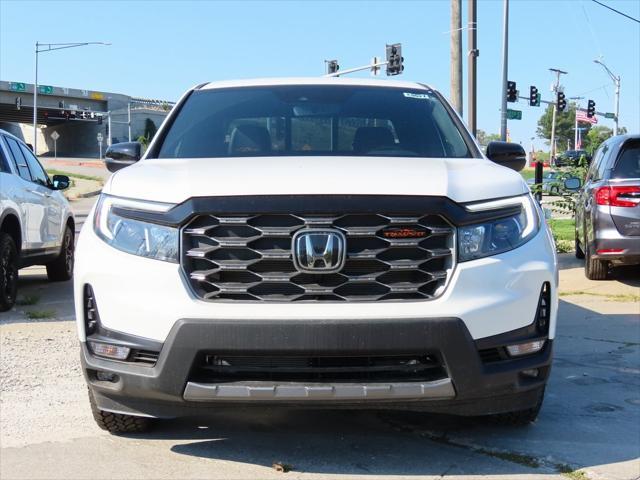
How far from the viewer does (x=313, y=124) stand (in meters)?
4.81

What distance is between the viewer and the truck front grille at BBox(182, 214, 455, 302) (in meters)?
3.31

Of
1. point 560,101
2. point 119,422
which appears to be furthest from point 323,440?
point 560,101

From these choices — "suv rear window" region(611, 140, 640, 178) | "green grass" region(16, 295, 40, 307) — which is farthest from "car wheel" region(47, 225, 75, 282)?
"suv rear window" region(611, 140, 640, 178)

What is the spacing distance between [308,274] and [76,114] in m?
93.9

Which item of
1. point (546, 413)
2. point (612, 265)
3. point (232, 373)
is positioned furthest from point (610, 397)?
point (612, 265)

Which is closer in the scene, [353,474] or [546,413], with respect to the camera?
→ [353,474]

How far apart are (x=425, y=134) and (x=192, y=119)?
1.40 metres

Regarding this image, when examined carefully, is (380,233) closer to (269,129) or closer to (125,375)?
(125,375)

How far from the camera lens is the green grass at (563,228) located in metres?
14.8

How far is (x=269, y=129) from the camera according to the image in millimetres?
4738

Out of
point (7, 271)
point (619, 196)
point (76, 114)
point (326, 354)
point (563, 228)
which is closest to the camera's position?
point (326, 354)

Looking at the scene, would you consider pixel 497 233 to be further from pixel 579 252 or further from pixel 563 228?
pixel 563 228

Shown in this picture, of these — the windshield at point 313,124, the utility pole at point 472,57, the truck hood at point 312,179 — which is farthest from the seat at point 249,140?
the utility pole at point 472,57

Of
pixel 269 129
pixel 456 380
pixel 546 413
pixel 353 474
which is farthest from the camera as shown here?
pixel 269 129
